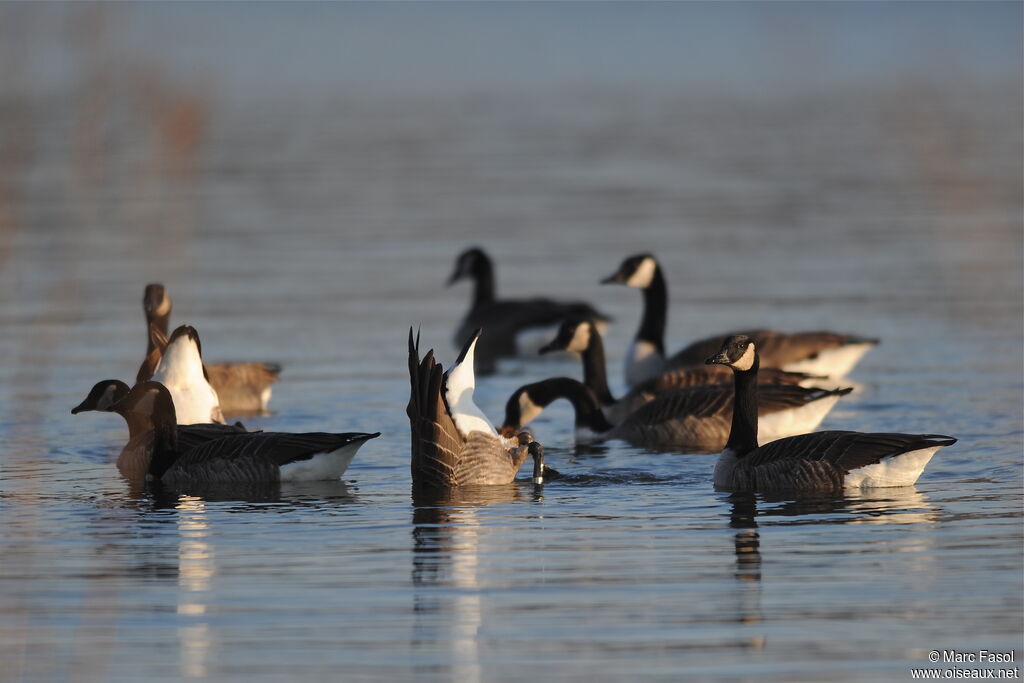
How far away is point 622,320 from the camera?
71.3 ft

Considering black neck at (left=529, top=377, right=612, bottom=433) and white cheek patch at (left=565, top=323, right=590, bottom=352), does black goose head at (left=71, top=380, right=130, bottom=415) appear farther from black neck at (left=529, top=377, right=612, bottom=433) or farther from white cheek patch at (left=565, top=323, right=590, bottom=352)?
white cheek patch at (left=565, top=323, right=590, bottom=352)

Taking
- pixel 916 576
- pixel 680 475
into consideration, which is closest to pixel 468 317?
pixel 680 475

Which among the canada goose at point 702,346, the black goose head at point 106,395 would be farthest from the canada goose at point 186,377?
the canada goose at point 702,346

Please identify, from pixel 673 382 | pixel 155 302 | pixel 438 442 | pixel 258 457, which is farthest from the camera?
pixel 673 382

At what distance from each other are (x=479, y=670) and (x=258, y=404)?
915cm

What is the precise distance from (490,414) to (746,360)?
401 cm

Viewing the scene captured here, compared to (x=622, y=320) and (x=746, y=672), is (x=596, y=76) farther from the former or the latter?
(x=746, y=672)

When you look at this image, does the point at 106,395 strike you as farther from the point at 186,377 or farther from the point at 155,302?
the point at 155,302

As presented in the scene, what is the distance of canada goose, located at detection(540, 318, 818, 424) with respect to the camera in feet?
52.3

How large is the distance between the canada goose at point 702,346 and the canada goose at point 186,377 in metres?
5.14

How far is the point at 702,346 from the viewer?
56.2 ft

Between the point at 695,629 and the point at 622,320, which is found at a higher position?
the point at 622,320

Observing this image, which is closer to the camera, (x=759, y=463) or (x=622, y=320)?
(x=759, y=463)

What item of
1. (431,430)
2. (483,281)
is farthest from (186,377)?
(483,281)
